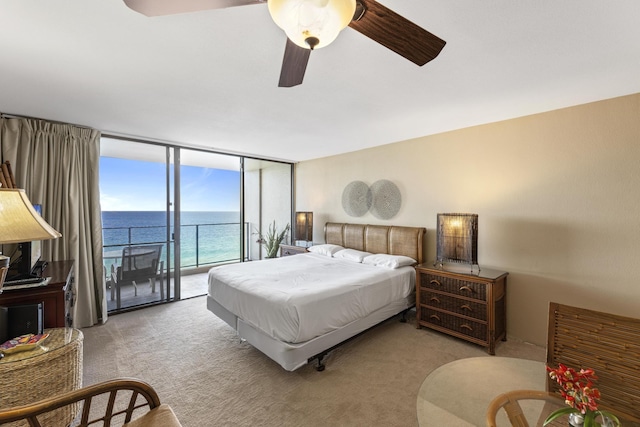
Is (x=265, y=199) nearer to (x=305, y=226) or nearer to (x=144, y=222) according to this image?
(x=305, y=226)

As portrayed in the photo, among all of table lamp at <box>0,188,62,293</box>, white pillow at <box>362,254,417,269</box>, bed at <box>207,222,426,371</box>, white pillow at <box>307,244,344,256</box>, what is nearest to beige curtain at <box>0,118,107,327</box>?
bed at <box>207,222,426,371</box>

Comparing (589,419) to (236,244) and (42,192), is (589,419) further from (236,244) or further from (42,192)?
(236,244)

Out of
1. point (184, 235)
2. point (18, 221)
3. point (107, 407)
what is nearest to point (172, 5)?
point (18, 221)

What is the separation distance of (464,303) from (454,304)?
4.4 inches

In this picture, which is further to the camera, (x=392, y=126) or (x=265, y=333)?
(x=392, y=126)

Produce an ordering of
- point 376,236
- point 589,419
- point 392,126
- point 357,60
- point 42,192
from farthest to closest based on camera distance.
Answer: point 376,236 < point 392,126 < point 42,192 < point 357,60 < point 589,419

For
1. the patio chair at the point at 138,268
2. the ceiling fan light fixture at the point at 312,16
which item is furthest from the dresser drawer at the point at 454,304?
the patio chair at the point at 138,268

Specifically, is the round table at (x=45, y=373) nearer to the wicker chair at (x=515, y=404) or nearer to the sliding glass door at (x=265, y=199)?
the wicker chair at (x=515, y=404)

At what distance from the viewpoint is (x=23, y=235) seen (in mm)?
1254

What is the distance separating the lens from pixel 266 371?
2.42m

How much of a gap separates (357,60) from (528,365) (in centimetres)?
223

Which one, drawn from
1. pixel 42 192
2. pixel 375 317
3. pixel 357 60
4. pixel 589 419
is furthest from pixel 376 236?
pixel 42 192

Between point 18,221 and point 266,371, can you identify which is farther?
point 266,371

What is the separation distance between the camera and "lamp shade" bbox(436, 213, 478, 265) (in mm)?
2971
